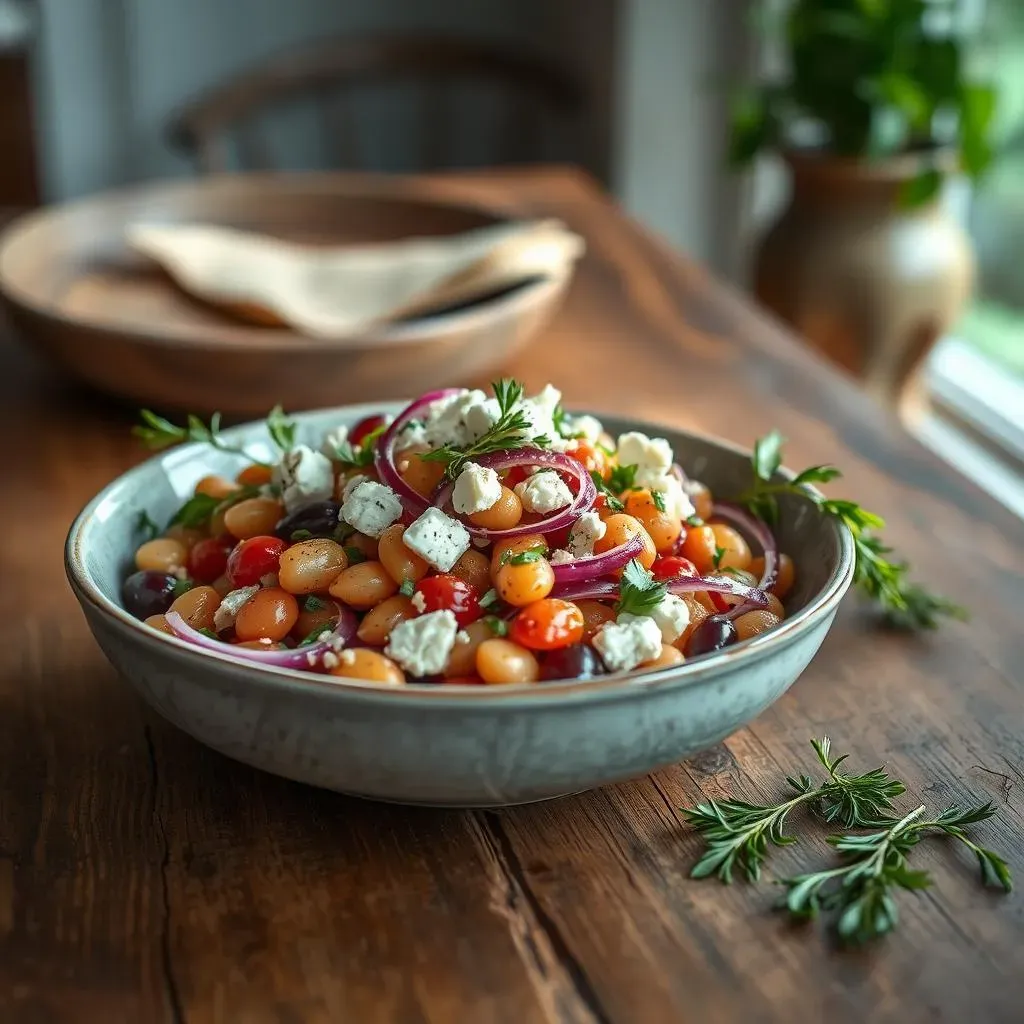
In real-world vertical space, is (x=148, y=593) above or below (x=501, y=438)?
below

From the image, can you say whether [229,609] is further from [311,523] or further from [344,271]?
[344,271]

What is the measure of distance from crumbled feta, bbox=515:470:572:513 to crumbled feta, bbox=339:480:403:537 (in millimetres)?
85

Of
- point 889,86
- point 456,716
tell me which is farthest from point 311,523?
point 889,86

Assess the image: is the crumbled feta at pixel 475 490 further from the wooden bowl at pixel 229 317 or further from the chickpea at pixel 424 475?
the wooden bowl at pixel 229 317

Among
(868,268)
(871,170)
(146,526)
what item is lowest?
(868,268)

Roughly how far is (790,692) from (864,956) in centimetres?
30

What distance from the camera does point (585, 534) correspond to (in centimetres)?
89

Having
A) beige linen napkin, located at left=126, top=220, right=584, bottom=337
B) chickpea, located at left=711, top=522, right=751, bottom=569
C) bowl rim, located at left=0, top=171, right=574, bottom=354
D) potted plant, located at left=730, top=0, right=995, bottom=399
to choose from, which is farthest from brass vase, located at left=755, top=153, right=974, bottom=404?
chickpea, located at left=711, top=522, right=751, bottom=569

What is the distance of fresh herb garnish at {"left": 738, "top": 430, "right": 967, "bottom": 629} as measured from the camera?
98 centimetres

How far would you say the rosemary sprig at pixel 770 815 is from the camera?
84 cm

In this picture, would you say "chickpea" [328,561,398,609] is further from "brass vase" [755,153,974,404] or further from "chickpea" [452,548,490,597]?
"brass vase" [755,153,974,404]

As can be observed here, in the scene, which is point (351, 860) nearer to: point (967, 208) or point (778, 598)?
point (778, 598)

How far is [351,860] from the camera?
85cm

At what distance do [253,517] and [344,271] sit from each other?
0.88 m
